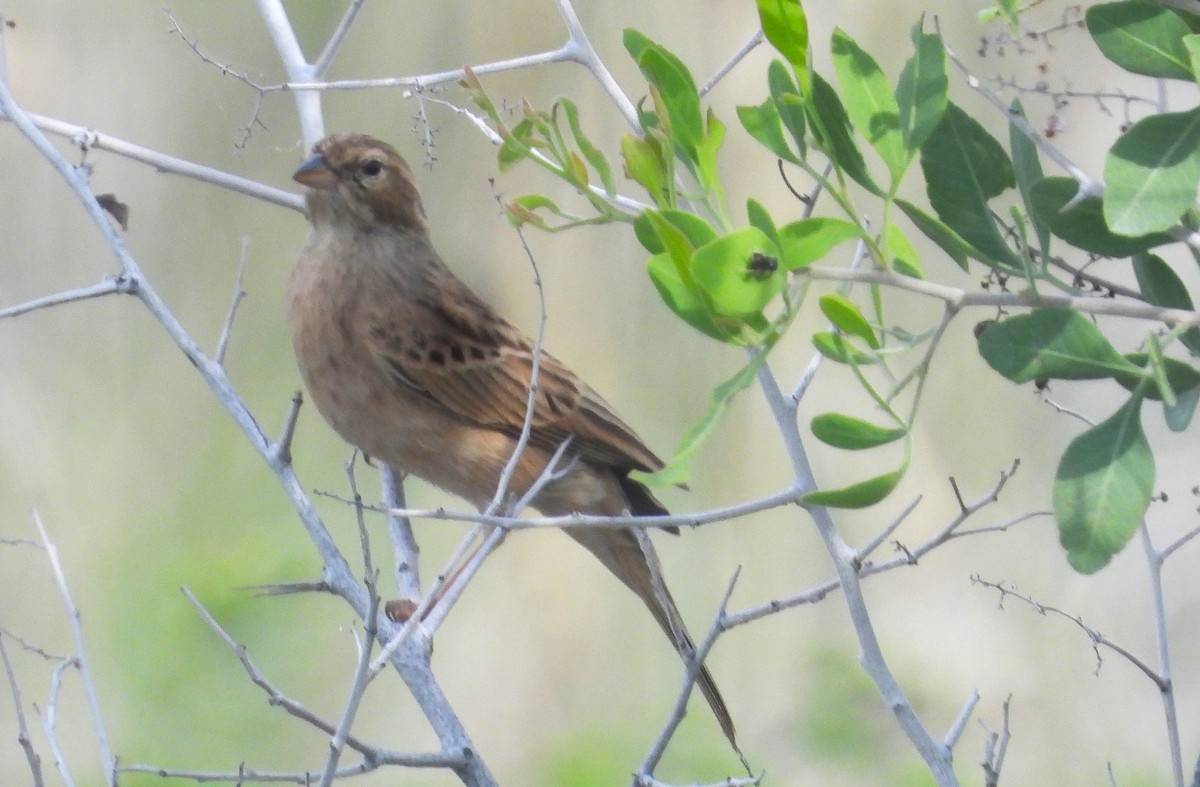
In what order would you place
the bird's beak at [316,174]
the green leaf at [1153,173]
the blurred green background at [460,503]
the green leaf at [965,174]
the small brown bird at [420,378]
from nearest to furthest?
the green leaf at [1153,173] → the green leaf at [965,174] → the bird's beak at [316,174] → the small brown bird at [420,378] → the blurred green background at [460,503]

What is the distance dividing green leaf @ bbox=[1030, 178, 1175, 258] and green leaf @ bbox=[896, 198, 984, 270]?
68 millimetres

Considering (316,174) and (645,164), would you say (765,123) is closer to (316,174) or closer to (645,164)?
(645,164)

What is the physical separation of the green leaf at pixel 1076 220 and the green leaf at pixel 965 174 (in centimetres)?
7

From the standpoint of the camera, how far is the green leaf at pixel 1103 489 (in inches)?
42.0

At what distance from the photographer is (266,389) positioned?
18.2ft

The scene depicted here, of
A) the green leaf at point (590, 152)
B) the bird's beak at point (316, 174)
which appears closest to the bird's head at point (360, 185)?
the bird's beak at point (316, 174)

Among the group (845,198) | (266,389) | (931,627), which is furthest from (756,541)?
(845,198)

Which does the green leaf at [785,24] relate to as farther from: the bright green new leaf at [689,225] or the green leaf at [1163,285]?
the green leaf at [1163,285]

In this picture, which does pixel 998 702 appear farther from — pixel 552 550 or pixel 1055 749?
pixel 552 550

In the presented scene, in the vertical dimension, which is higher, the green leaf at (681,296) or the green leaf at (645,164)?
the green leaf at (645,164)

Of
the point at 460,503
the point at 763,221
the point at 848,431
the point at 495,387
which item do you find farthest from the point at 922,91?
the point at 460,503

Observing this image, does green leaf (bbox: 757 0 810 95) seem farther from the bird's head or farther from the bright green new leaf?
the bird's head

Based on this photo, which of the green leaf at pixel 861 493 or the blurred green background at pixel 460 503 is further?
the blurred green background at pixel 460 503

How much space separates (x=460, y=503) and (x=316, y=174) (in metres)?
1.99
